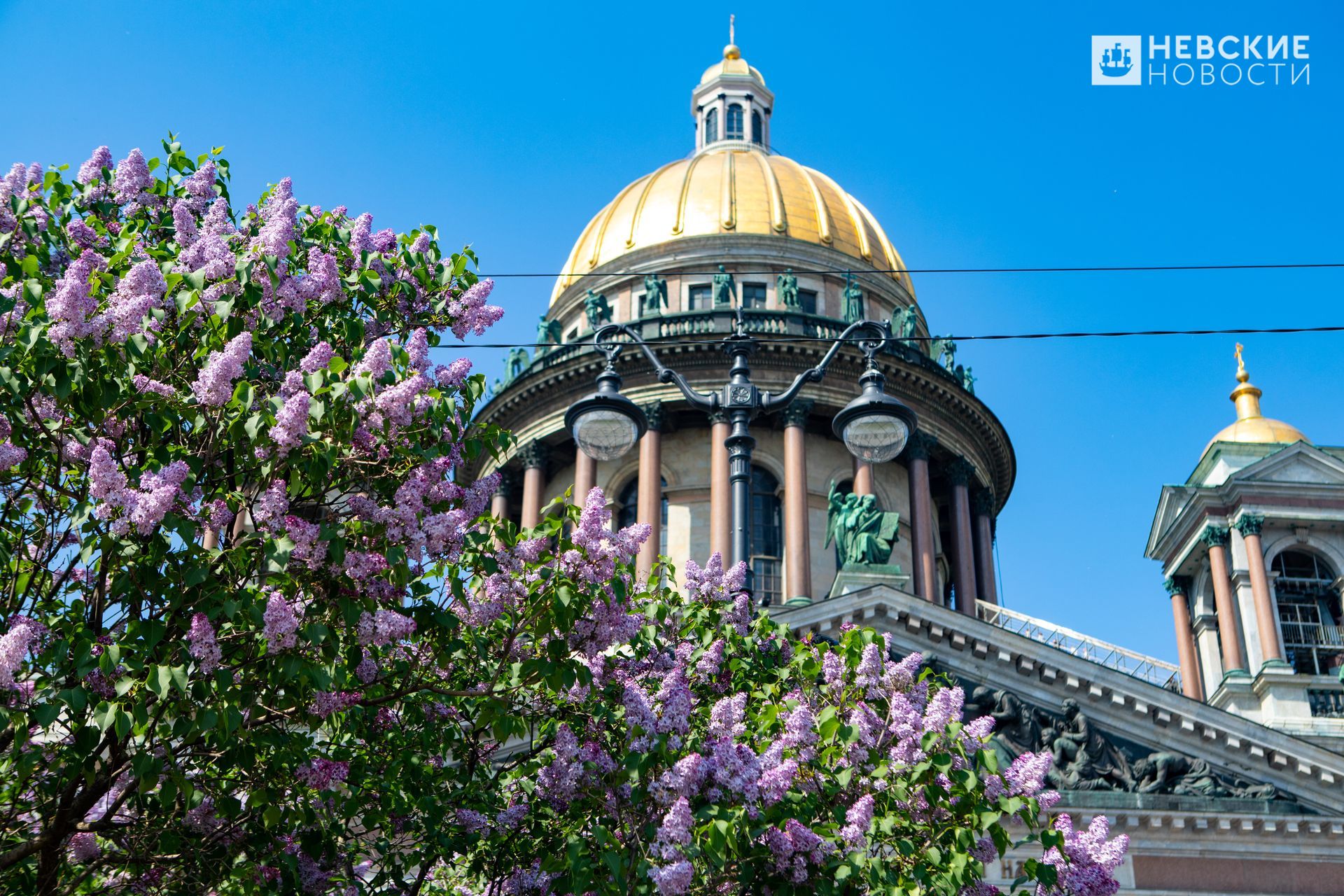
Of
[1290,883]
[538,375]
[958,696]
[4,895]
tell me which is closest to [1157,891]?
[1290,883]

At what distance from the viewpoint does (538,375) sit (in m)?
48.7

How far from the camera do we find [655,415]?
46281mm

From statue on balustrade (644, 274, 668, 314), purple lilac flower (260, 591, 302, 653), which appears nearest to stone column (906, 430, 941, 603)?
statue on balustrade (644, 274, 668, 314)

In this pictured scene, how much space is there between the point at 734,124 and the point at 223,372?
51382 mm

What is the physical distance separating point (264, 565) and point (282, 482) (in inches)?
22.6

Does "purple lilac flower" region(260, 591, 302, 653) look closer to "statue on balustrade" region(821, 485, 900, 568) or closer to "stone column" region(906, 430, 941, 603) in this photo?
"statue on balustrade" region(821, 485, 900, 568)

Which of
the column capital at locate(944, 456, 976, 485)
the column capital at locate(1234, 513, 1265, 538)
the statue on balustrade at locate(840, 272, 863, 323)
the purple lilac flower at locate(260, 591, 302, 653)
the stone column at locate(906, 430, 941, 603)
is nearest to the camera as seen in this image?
the purple lilac flower at locate(260, 591, 302, 653)

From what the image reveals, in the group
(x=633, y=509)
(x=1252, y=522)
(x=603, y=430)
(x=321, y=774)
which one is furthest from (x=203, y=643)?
(x=633, y=509)

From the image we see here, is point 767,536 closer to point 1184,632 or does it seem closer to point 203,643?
point 1184,632

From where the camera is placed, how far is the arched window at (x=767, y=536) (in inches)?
1745

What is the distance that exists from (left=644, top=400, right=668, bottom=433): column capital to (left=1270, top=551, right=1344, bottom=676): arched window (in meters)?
16.4

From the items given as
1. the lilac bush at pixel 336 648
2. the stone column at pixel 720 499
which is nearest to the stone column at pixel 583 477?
the stone column at pixel 720 499

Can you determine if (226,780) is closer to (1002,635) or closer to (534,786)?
(534,786)

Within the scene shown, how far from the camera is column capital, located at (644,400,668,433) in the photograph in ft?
151
